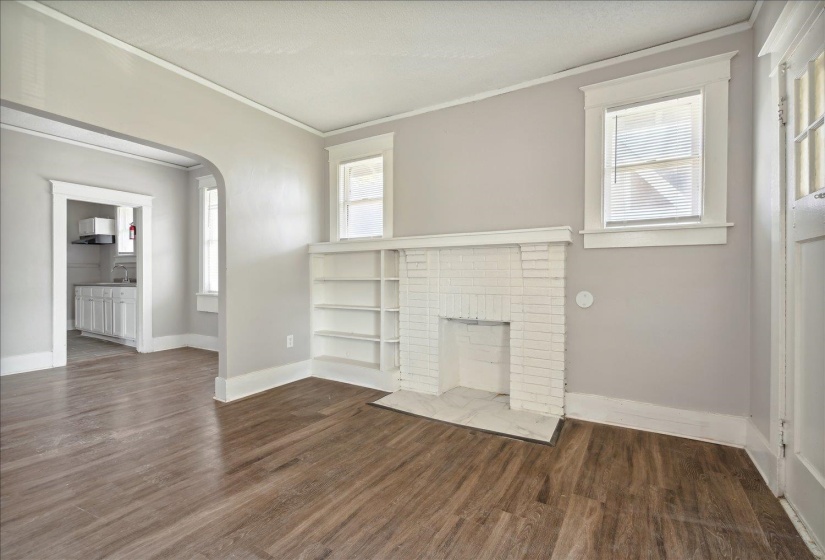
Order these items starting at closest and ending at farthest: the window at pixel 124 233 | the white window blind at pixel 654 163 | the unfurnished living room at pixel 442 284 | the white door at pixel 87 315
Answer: the unfurnished living room at pixel 442 284, the white window blind at pixel 654 163, the window at pixel 124 233, the white door at pixel 87 315

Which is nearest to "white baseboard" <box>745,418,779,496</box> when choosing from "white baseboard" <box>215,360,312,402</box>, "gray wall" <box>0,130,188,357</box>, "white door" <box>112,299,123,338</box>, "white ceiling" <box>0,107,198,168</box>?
"white baseboard" <box>215,360,312,402</box>

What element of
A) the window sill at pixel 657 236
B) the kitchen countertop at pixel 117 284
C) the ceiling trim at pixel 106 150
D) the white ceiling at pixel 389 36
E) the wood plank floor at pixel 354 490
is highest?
the white ceiling at pixel 389 36

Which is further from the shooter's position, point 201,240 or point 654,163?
point 201,240

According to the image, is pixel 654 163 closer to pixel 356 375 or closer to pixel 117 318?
pixel 356 375

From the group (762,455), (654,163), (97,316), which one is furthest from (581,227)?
(97,316)

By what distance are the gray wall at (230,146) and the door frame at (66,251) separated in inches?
91.2

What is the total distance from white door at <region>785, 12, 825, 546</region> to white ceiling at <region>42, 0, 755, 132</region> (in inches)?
36.9

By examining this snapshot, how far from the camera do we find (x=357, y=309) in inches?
147

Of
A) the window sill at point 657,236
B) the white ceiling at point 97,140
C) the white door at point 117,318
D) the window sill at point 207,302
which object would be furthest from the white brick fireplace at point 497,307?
the white door at point 117,318

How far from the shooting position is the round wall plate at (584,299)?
2801 millimetres

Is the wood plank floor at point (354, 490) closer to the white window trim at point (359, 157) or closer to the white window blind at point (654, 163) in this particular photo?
the white window blind at point (654, 163)

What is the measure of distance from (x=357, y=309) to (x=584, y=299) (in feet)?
6.67

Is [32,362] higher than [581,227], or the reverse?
[581,227]

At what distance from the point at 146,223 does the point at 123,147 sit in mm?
972
